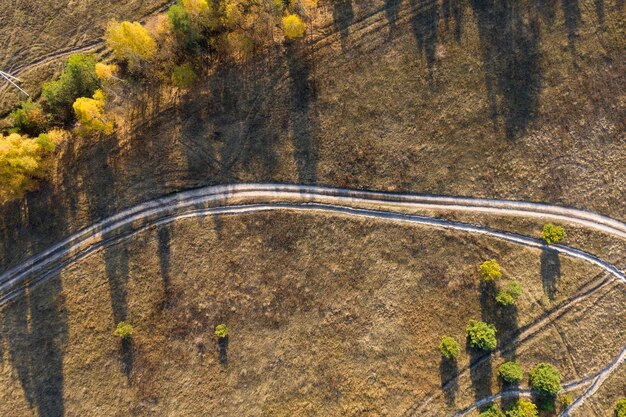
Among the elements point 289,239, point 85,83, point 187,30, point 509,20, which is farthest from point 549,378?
point 85,83

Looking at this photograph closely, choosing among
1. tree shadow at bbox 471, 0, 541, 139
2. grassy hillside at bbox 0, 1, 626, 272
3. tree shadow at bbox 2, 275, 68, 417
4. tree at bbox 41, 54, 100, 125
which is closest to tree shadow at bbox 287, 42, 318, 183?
grassy hillside at bbox 0, 1, 626, 272

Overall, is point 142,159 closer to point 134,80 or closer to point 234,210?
point 134,80

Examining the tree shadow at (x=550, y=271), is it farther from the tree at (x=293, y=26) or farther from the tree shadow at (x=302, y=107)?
the tree at (x=293, y=26)

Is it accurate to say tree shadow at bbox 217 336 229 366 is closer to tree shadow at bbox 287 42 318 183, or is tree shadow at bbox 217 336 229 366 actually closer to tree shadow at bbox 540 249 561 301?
tree shadow at bbox 287 42 318 183

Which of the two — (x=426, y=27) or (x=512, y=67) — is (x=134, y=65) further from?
(x=512, y=67)

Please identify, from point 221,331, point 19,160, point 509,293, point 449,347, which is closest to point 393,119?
point 509,293

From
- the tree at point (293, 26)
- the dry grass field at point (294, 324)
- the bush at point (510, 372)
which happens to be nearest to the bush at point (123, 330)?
the dry grass field at point (294, 324)
